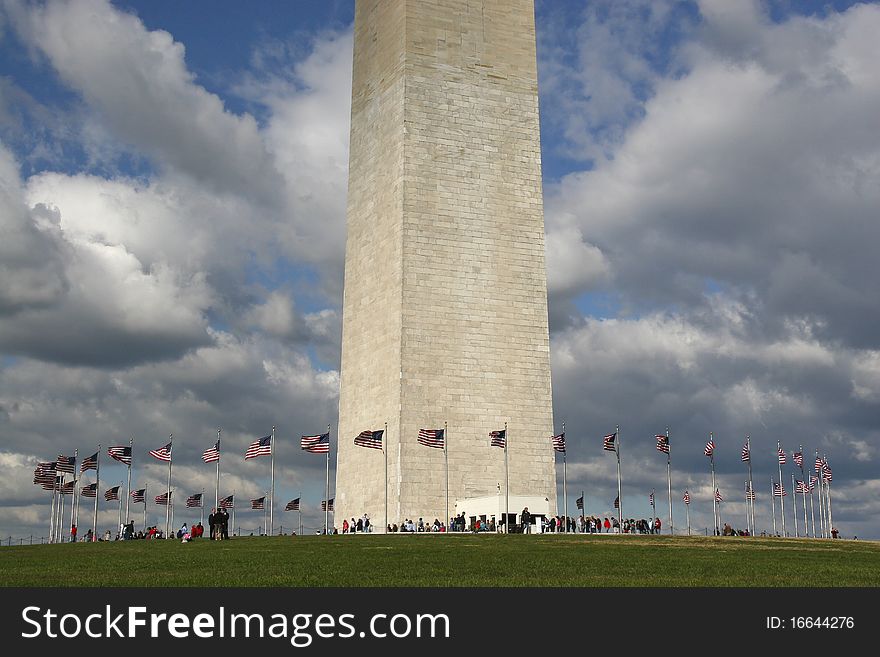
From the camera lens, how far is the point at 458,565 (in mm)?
24438

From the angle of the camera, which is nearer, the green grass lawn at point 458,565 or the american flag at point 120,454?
the green grass lawn at point 458,565

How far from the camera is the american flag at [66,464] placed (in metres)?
53.1

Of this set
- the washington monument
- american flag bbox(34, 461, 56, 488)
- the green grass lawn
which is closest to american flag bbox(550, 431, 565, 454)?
the washington monument

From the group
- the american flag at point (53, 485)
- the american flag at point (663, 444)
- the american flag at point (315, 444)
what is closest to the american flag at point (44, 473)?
the american flag at point (53, 485)

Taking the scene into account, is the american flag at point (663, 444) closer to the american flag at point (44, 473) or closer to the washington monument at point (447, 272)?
the washington monument at point (447, 272)

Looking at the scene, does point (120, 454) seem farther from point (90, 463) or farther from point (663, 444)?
point (663, 444)

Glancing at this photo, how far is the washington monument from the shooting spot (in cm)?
5575

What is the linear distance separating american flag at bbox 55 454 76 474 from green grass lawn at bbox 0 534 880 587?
20.2 meters

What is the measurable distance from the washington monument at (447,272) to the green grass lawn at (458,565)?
62.0 feet

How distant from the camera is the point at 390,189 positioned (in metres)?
58.6

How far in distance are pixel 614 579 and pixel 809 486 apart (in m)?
48.5

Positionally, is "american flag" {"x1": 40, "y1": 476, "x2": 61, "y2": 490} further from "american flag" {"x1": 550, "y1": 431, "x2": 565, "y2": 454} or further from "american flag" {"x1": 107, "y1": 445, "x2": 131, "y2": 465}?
"american flag" {"x1": 550, "y1": 431, "x2": 565, "y2": 454}

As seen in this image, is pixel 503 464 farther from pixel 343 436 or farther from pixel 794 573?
pixel 794 573
